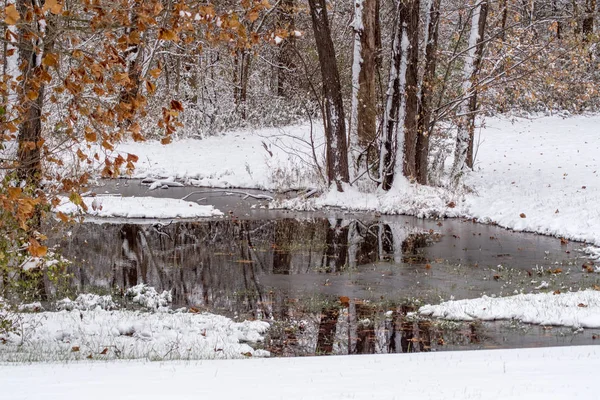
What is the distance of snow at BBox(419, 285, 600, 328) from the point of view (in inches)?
347

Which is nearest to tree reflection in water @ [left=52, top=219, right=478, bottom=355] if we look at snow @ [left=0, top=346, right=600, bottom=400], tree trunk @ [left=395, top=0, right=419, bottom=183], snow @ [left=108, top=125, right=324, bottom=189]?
snow @ [left=0, top=346, right=600, bottom=400]

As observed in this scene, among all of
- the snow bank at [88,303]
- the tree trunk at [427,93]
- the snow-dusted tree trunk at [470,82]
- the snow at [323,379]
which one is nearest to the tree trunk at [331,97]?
the tree trunk at [427,93]

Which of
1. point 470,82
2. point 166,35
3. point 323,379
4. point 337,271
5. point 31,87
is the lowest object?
point 337,271

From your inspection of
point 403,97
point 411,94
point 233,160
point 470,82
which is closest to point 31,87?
point 411,94

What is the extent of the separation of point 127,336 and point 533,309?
5321 mm

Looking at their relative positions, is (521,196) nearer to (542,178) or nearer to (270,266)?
(542,178)

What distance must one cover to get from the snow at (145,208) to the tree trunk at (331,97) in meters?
3.81

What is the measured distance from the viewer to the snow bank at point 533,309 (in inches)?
347

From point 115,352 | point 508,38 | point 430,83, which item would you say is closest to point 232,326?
point 115,352

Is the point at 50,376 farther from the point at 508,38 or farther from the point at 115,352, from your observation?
the point at 508,38

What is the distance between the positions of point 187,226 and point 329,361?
37.0ft

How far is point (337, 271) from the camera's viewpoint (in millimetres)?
12539

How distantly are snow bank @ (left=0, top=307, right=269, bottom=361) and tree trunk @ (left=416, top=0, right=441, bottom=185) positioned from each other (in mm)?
11660

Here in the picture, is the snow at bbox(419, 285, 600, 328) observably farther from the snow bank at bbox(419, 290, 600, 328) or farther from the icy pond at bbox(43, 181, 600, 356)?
the icy pond at bbox(43, 181, 600, 356)
